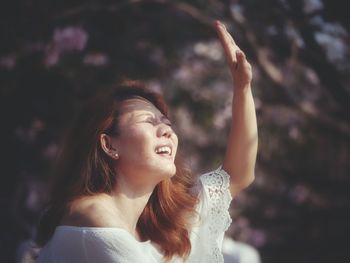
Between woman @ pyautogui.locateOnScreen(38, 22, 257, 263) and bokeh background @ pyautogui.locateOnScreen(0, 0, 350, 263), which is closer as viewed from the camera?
woman @ pyautogui.locateOnScreen(38, 22, 257, 263)

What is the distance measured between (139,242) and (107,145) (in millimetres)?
335

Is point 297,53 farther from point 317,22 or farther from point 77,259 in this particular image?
point 77,259

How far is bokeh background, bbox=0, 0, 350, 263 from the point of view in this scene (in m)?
4.96

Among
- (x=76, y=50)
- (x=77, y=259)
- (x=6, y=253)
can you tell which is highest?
(x=77, y=259)

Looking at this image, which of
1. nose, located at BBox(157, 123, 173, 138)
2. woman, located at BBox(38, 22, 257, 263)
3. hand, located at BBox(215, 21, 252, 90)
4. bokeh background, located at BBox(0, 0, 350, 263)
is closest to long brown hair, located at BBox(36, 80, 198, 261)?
woman, located at BBox(38, 22, 257, 263)

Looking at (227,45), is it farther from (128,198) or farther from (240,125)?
(128,198)

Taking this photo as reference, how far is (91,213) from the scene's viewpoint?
2410 millimetres

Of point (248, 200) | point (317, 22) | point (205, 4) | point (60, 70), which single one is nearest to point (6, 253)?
point (60, 70)

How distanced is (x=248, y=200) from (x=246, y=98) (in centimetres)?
570

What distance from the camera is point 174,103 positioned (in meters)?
6.02

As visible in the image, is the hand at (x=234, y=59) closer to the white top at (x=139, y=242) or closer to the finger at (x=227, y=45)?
the finger at (x=227, y=45)

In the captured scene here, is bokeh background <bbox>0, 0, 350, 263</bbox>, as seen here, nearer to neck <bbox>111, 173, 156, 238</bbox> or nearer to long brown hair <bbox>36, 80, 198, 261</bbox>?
long brown hair <bbox>36, 80, 198, 261</bbox>

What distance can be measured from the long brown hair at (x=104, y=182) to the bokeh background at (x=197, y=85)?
4.89 feet

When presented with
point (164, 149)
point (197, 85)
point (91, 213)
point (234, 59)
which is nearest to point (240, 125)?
point (234, 59)
